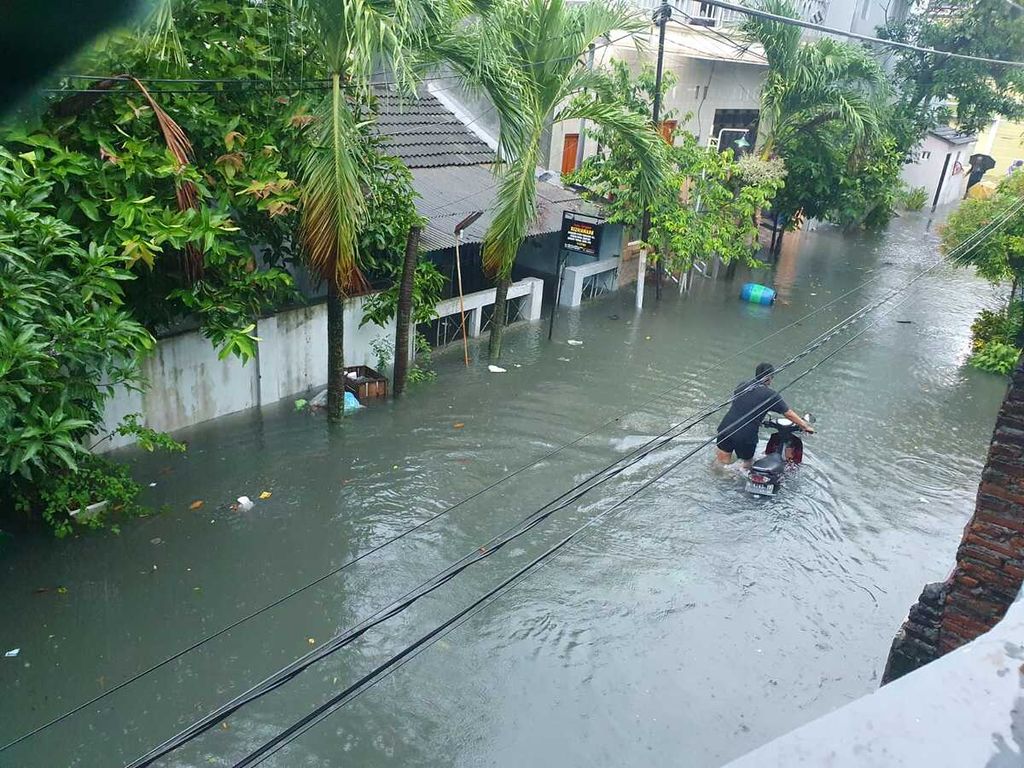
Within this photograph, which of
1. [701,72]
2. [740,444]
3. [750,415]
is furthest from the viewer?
[701,72]

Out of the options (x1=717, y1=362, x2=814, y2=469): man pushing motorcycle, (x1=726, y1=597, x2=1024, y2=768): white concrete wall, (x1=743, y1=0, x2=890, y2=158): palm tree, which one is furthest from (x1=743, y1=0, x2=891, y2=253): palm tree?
(x1=726, y1=597, x2=1024, y2=768): white concrete wall

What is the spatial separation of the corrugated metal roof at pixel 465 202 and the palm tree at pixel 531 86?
65cm

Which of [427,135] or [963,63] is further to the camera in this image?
[963,63]

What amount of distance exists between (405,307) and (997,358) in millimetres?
10312

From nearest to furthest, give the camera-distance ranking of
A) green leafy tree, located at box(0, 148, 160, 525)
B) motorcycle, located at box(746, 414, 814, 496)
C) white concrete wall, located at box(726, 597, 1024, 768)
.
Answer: white concrete wall, located at box(726, 597, 1024, 768) → green leafy tree, located at box(0, 148, 160, 525) → motorcycle, located at box(746, 414, 814, 496)

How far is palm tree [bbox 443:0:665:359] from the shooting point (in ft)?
31.2

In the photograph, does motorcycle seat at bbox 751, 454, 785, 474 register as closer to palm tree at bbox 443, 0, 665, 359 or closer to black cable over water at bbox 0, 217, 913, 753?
black cable over water at bbox 0, 217, 913, 753

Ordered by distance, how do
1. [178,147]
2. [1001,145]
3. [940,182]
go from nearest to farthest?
[178,147]
[940,182]
[1001,145]

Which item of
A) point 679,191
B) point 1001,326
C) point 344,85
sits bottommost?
point 1001,326

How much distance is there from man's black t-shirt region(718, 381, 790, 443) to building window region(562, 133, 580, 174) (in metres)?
9.21

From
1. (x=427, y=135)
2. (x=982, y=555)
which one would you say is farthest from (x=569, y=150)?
(x=982, y=555)

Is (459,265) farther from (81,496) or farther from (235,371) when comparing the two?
(81,496)

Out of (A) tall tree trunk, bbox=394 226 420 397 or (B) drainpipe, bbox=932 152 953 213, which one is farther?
(B) drainpipe, bbox=932 152 953 213

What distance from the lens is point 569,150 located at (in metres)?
17.2
